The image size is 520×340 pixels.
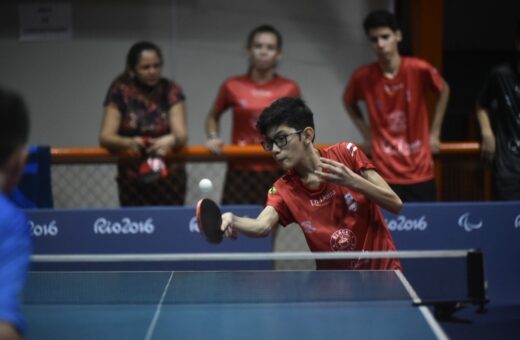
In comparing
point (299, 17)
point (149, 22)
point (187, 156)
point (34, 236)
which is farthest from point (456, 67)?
point (34, 236)

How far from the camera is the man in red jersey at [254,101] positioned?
579 cm

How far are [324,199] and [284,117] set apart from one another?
0.47 metres

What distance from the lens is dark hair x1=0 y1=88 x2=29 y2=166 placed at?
197 centimetres

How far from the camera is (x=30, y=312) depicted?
3.28 metres

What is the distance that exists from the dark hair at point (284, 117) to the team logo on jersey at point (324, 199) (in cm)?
36

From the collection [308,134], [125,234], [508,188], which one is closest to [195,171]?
[125,234]

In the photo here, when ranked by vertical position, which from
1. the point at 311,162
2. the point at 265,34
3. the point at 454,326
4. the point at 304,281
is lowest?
the point at 454,326

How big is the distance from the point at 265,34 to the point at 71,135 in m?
3.05

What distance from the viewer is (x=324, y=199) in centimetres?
401

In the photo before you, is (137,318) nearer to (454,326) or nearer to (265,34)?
(454,326)

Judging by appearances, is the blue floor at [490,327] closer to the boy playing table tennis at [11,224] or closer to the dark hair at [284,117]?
the dark hair at [284,117]

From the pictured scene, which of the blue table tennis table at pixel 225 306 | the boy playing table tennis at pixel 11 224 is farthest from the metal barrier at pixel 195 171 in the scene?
the boy playing table tennis at pixel 11 224

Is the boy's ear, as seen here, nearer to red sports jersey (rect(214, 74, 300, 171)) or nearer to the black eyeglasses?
the black eyeglasses

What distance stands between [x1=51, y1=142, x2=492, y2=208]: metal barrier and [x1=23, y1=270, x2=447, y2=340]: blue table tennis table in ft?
7.21
